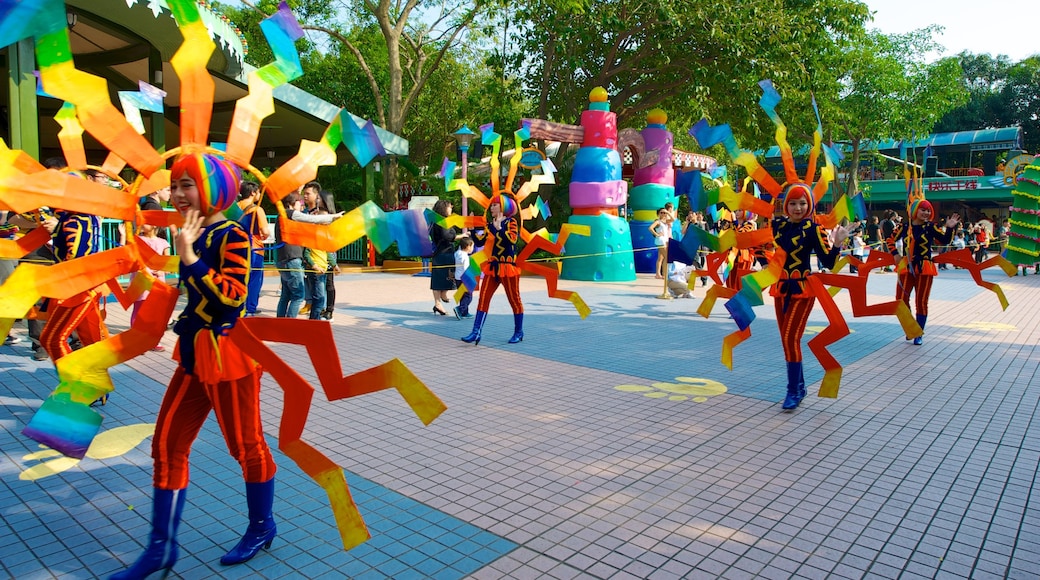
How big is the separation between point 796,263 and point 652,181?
12749mm

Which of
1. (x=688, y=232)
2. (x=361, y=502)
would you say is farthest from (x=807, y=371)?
(x=361, y=502)

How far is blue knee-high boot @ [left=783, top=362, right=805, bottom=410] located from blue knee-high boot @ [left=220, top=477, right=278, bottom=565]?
4.22 metres

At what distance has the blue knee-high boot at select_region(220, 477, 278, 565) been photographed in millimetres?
3188

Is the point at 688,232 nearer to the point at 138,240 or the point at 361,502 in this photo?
the point at 361,502

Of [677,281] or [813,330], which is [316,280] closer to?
[813,330]

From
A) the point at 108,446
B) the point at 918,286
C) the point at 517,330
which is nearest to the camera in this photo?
the point at 108,446

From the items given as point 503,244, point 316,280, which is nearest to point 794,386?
point 503,244

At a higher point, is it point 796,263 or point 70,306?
point 796,263

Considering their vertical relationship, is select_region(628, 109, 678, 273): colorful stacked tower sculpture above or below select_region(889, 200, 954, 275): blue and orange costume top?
above

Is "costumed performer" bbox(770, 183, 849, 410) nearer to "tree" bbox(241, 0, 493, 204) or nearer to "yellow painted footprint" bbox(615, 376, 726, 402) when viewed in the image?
"yellow painted footprint" bbox(615, 376, 726, 402)

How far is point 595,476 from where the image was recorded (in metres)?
4.30

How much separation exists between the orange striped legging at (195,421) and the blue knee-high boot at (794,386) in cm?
432

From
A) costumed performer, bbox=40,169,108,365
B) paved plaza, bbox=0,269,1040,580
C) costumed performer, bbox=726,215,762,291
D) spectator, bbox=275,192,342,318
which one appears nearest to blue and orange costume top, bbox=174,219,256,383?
paved plaza, bbox=0,269,1040,580

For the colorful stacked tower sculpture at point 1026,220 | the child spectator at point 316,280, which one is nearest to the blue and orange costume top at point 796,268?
the child spectator at point 316,280
